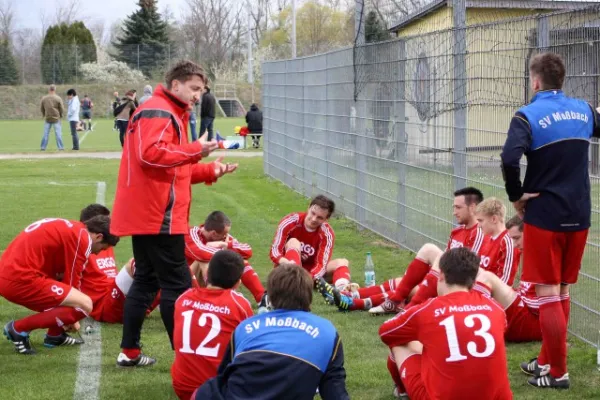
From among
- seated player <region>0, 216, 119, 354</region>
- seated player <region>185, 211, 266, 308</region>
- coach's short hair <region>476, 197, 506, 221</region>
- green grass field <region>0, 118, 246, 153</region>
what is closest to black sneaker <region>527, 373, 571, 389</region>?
coach's short hair <region>476, 197, 506, 221</region>

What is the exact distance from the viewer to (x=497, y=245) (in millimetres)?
7113

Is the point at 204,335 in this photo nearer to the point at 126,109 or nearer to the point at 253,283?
the point at 253,283

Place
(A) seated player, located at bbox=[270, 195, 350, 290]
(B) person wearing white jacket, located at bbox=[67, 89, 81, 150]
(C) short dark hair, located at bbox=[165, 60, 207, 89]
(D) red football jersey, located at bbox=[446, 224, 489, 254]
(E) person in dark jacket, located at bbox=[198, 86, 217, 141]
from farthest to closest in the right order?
(B) person wearing white jacket, located at bbox=[67, 89, 81, 150]
(E) person in dark jacket, located at bbox=[198, 86, 217, 141]
(A) seated player, located at bbox=[270, 195, 350, 290]
(D) red football jersey, located at bbox=[446, 224, 489, 254]
(C) short dark hair, located at bbox=[165, 60, 207, 89]

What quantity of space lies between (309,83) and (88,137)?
2303 centimetres

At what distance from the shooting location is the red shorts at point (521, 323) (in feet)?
22.1

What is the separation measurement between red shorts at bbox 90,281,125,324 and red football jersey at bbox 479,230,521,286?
2.94 m

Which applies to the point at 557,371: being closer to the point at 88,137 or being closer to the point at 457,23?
the point at 457,23

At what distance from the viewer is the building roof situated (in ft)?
25.0

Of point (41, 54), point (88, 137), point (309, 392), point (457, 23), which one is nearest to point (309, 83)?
point (457, 23)

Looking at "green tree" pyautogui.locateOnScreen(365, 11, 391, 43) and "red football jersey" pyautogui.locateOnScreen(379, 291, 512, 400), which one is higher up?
"green tree" pyautogui.locateOnScreen(365, 11, 391, 43)

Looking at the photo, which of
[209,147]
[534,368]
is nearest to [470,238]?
[534,368]

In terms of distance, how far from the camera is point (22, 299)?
6684 mm

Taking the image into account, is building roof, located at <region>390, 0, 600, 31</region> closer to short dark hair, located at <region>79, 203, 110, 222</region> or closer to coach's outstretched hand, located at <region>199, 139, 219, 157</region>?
coach's outstretched hand, located at <region>199, 139, 219, 157</region>

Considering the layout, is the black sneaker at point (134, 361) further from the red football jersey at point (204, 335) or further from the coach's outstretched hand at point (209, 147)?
the coach's outstretched hand at point (209, 147)
